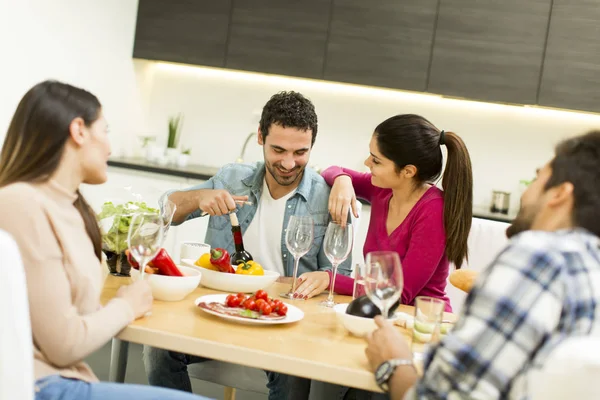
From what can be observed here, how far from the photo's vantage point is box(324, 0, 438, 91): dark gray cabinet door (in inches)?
185

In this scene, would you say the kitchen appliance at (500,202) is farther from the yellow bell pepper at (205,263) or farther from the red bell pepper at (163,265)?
the red bell pepper at (163,265)

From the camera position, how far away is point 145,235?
5.78 feet

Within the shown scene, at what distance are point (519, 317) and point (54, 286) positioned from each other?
85 cm

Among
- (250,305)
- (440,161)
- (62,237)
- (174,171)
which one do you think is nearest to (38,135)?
(62,237)

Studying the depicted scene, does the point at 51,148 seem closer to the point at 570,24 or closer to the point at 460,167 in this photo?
the point at 460,167

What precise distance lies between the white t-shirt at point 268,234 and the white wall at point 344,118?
245 centimetres

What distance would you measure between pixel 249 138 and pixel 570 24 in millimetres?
2160

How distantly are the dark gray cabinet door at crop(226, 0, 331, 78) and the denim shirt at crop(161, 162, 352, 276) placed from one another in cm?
219

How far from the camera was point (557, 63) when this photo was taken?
454cm

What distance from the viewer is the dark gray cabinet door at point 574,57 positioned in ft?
14.7

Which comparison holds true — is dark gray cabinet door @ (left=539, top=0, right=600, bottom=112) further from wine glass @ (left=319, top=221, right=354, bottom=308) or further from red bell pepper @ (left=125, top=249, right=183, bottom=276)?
red bell pepper @ (left=125, top=249, right=183, bottom=276)

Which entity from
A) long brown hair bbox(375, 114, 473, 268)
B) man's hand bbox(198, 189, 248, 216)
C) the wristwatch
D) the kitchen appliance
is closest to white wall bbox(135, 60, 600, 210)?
the kitchen appliance

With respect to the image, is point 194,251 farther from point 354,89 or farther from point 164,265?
point 354,89

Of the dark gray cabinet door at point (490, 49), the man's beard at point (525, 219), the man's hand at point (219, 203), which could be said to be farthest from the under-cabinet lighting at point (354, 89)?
the man's beard at point (525, 219)
